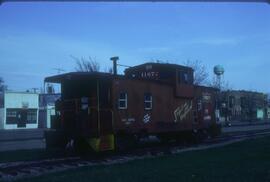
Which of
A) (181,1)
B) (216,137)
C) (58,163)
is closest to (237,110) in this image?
(216,137)

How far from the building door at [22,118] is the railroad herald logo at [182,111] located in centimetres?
4082

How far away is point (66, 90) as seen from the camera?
20.6 meters

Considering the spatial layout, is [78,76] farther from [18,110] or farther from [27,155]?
[18,110]

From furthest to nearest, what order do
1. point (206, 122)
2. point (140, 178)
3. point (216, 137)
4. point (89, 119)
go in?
point (216, 137), point (206, 122), point (89, 119), point (140, 178)

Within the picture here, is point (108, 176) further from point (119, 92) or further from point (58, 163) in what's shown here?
point (119, 92)

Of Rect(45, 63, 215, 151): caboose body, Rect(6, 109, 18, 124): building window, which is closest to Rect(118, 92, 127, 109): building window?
Rect(45, 63, 215, 151): caboose body

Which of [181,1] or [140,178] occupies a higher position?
[181,1]

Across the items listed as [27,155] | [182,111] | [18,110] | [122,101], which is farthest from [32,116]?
[122,101]

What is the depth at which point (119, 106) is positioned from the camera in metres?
19.6

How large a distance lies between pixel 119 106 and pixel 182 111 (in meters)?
6.52

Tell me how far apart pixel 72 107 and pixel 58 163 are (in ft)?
13.5

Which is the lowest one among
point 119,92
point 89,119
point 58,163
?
point 58,163

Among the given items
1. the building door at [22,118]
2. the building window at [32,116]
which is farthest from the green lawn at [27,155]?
the building window at [32,116]

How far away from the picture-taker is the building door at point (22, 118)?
61.5 metres
